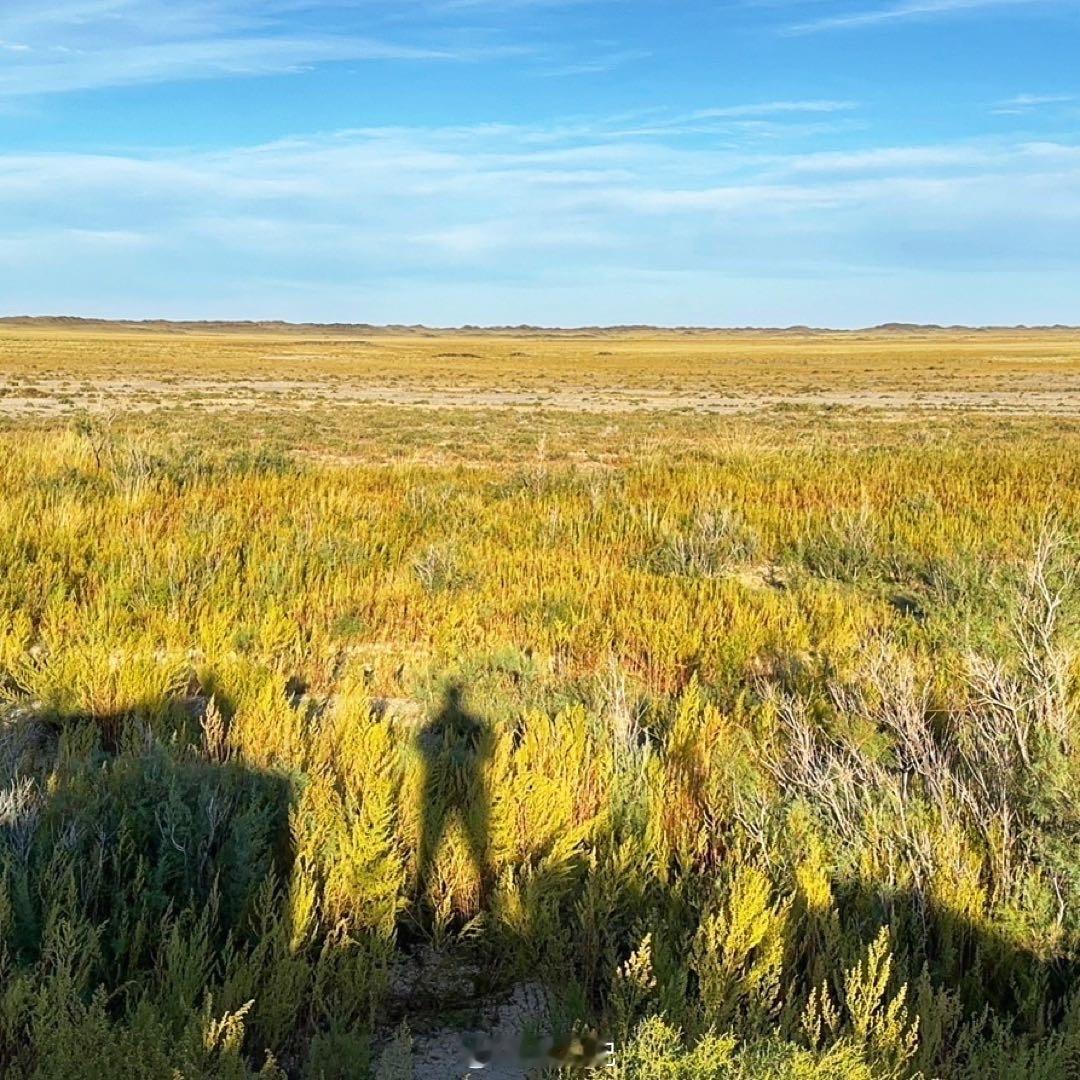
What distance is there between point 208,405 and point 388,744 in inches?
1311

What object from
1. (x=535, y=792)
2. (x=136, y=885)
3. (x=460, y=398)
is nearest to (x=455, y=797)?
(x=535, y=792)

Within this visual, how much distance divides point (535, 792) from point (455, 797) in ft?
1.13

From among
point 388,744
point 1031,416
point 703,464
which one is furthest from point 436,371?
point 388,744

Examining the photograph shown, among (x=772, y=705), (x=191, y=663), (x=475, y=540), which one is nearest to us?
(x=772, y=705)

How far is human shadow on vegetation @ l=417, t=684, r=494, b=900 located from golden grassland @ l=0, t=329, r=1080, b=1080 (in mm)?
13

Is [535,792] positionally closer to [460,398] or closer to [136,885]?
[136,885]

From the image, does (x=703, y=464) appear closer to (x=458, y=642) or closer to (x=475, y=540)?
(x=475, y=540)

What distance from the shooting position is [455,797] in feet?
11.8

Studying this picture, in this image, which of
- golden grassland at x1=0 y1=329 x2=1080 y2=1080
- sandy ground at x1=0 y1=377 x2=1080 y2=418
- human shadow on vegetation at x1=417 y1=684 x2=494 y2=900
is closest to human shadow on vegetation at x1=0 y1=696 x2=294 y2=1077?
golden grassland at x1=0 y1=329 x2=1080 y2=1080

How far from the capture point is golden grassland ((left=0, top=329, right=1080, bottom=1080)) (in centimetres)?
241

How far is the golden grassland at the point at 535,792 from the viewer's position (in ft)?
7.90

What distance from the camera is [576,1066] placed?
213cm

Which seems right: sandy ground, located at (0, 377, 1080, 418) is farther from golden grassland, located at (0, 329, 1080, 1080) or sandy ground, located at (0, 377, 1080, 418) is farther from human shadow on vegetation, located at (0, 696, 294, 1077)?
human shadow on vegetation, located at (0, 696, 294, 1077)

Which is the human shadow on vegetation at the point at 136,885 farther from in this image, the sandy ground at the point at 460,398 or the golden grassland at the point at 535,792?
the sandy ground at the point at 460,398
